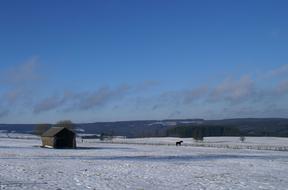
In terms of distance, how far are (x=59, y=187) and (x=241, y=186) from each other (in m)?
9.18

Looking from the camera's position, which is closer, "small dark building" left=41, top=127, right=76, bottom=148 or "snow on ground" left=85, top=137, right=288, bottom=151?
"small dark building" left=41, top=127, right=76, bottom=148

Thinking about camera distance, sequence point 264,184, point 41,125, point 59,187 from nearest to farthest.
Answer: point 59,187 < point 264,184 < point 41,125

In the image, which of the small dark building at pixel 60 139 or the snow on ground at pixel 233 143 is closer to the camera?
the small dark building at pixel 60 139

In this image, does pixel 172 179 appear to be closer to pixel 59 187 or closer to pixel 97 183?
A: pixel 97 183

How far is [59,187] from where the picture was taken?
68.0ft

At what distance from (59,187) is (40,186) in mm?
889

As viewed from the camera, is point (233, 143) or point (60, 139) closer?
point (60, 139)

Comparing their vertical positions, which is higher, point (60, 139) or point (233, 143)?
point (60, 139)

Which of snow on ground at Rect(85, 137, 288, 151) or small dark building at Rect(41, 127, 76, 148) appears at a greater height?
small dark building at Rect(41, 127, 76, 148)

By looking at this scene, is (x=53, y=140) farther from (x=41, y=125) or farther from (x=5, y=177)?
(x=41, y=125)

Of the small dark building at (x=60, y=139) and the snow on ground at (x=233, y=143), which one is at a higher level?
the small dark building at (x=60, y=139)

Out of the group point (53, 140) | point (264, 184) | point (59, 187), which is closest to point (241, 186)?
point (264, 184)

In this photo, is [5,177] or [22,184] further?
[5,177]

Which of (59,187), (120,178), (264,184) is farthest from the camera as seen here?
(120,178)
